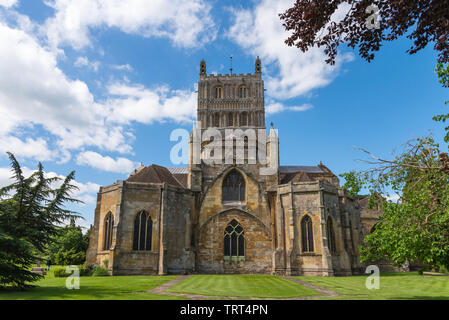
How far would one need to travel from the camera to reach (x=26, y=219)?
15594 millimetres

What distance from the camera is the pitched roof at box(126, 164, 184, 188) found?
31625 mm

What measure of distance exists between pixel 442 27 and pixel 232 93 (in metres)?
38.4

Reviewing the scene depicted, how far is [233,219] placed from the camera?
33.1 metres

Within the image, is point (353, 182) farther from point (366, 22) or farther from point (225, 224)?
point (225, 224)

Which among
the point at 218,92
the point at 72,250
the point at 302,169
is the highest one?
the point at 218,92

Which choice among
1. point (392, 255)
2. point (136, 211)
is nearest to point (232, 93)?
point (136, 211)

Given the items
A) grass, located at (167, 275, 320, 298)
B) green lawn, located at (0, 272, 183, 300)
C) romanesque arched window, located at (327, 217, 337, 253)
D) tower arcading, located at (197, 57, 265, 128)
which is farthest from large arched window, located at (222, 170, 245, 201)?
green lawn, located at (0, 272, 183, 300)

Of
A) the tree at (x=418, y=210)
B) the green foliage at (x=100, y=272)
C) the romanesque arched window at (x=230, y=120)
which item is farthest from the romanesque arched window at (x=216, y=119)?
the tree at (x=418, y=210)

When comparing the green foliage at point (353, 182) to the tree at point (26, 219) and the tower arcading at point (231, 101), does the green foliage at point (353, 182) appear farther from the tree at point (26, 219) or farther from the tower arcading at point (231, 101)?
the tower arcading at point (231, 101)

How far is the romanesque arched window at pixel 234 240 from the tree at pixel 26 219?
18.6 metres

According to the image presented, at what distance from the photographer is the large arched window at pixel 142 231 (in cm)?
2881

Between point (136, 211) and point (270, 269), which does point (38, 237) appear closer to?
point (136, 211)

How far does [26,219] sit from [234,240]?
20537 mm

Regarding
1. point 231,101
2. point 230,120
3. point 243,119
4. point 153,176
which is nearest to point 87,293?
point 153,176
